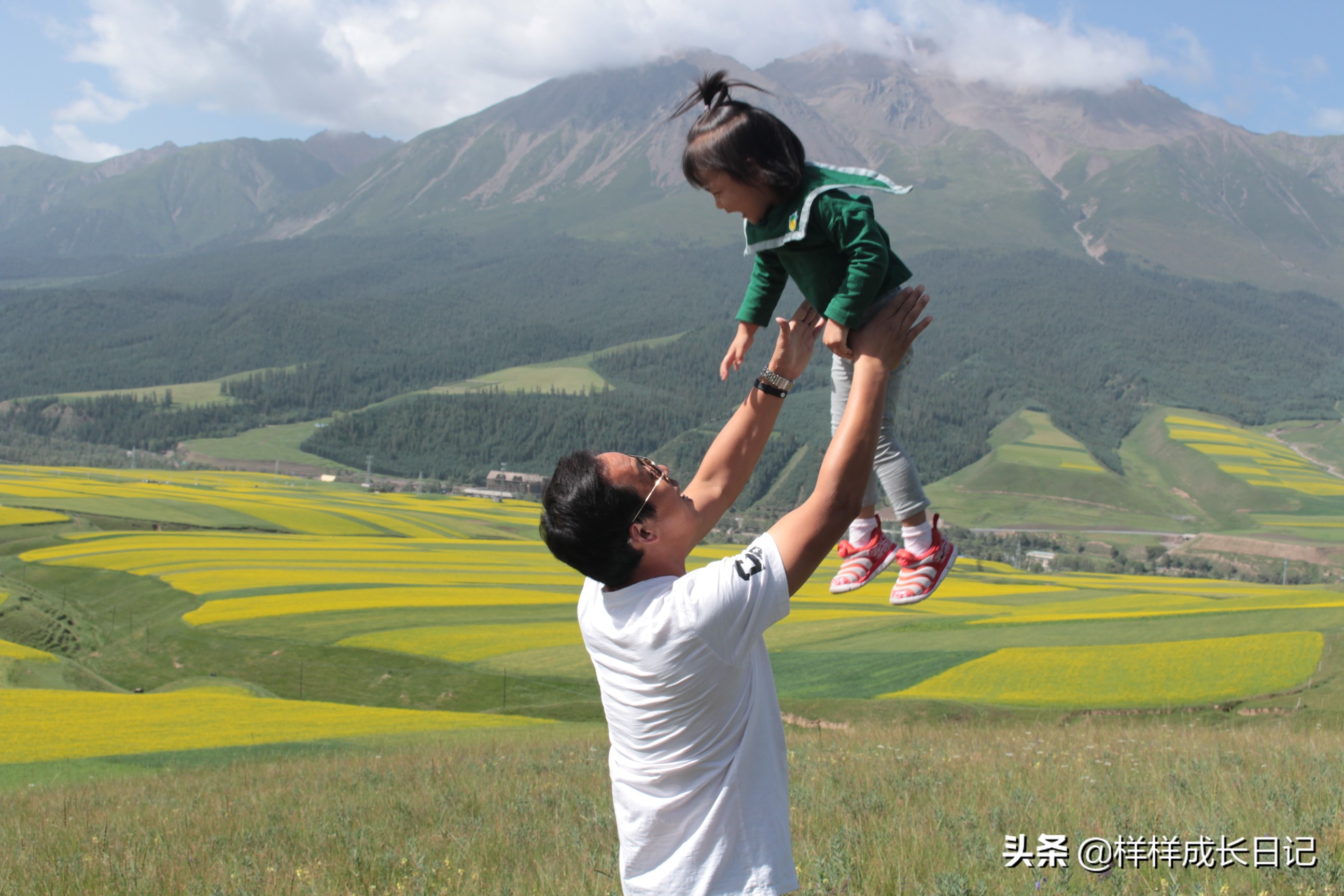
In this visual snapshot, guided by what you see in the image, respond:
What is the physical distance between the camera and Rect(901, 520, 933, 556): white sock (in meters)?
4.28

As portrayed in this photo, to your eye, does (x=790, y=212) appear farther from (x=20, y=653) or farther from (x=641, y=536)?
(x=20, y=653)

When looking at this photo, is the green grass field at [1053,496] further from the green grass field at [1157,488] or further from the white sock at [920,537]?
the white sock at [920,537]

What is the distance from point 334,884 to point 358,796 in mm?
3348

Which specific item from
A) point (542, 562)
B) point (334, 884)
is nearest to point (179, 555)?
point (542, 562)

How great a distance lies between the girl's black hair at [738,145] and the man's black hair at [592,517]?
4.01 ft

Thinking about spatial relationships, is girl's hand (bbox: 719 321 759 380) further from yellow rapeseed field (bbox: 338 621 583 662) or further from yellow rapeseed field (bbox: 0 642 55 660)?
yellow rapeseed field (bbox: 0 642 55 660)

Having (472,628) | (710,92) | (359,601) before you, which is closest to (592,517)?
(710,92)

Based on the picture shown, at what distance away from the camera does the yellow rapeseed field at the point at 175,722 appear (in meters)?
16.4

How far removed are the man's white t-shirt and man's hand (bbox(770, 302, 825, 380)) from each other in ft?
2.63

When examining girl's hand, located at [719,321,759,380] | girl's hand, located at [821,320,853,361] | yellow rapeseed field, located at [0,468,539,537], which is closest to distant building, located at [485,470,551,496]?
yellow rapeseed field, located at [0,468,539,537]

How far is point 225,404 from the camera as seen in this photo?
16775cm

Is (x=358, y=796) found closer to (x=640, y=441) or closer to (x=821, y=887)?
(x=821, y=887)

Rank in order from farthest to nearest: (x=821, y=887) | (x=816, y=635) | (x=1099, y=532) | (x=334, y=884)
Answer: (x=1099, y=532), (x=816, y=635), (x=334, y=884), (x=821, y=887)

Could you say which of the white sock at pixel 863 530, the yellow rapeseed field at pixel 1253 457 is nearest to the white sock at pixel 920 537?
the white sock at pixel 863 530
